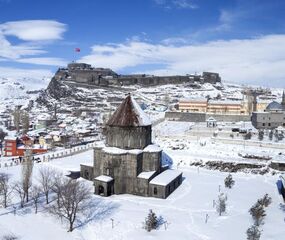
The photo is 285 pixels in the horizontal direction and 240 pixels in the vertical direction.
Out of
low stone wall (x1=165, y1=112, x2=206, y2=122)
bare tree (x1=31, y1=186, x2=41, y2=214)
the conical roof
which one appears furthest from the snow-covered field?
low stone wall (x1=165, y1=112, x2=206, y2=122)

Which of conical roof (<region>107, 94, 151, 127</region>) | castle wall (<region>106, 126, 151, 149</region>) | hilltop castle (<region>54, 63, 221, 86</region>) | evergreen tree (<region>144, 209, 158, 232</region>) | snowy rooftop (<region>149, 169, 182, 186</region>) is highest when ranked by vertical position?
hilltop castle (<region>54, 63, 221, 86</region>)

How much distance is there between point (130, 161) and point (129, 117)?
3343mm

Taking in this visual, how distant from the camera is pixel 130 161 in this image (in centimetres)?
2561

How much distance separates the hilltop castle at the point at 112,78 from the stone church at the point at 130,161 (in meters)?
83.3

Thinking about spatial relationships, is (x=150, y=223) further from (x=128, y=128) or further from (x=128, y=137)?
(x=128, y=128)

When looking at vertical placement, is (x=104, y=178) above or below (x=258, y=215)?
above

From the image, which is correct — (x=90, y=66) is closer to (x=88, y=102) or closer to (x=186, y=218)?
(x=88, y=102)

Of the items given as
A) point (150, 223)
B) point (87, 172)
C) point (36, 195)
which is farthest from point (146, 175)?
point (36, 195)

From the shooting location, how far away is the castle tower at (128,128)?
85.5 feet

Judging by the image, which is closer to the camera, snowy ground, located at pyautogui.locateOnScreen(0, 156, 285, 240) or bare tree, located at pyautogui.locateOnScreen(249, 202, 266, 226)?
snowy ground, located at pyautogui.locateOnScreen(0, 156, 285, 240)

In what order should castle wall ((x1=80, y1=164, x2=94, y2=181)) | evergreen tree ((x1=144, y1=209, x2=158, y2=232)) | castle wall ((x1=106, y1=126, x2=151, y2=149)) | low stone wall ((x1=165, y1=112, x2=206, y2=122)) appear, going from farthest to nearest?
low stone wall ((x1=165, y1=112, x2=206, y2=122)), castle wall ((x1=80, y1=164, x2=94, y2=181)), castle wall ((x1=106, y1=126, x2=151, y2=149)), evergreen tree ((x1=144, y1=209, x2=158, y2=232))

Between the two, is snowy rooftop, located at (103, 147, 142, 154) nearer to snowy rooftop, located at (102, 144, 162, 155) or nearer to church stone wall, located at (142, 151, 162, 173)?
snowy rooftop, located at (102, 144, 162, 155)

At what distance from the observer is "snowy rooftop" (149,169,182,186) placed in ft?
81.1

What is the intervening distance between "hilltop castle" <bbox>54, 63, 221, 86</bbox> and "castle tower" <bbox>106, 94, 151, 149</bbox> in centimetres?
8323
